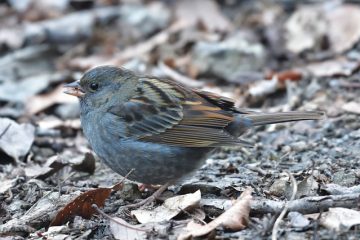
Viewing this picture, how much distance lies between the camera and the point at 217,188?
440 cm

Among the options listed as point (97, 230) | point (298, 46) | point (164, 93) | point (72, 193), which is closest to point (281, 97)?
point (298, 46)

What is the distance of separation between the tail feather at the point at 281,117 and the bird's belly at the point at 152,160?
18.8 inches

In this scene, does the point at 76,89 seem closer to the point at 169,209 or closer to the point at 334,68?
the point at 169,209

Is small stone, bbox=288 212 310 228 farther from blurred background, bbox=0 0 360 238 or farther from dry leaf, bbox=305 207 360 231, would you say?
blurred background, bbox=0 0 360 238

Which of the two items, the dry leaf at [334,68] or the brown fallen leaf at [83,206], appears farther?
the dry leaf at [334,68]

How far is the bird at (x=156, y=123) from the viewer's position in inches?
183

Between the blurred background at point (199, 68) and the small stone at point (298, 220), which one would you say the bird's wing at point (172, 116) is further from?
the small stone at point (298, 220)

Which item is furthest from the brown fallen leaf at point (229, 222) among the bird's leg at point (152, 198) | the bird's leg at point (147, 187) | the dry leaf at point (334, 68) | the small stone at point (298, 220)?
the dry leaf at point (334, 68)

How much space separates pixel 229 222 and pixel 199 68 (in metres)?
4.37

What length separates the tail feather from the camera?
16.2 feet

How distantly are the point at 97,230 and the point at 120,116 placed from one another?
111cm

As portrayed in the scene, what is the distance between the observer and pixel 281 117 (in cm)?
495

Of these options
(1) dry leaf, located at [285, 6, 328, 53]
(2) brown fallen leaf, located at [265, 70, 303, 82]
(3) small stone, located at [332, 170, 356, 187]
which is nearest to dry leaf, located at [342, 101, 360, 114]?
(2) brown fallen leaf, located at [265, 70, 303, 82]

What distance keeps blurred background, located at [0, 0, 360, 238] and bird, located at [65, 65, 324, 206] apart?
368mm
